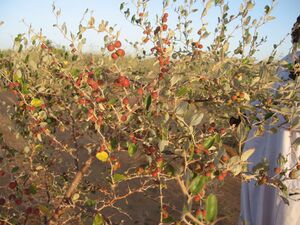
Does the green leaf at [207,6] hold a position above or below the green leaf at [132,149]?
above

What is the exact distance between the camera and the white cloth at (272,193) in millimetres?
3484

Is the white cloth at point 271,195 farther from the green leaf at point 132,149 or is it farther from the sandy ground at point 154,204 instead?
the green leaf at point 132,149

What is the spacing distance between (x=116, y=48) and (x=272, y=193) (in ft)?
8.42

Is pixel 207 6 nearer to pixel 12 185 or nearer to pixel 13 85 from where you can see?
pixel 13 85

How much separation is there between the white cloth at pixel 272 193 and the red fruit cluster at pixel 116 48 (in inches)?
69.4

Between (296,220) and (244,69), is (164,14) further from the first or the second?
(296,220)

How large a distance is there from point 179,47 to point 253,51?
677mm

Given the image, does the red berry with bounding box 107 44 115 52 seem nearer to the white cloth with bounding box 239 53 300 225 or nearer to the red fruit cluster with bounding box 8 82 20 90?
the red fruit cluster with bounding box 8 82 20 90

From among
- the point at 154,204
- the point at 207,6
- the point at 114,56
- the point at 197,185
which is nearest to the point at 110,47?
the point at 114,56

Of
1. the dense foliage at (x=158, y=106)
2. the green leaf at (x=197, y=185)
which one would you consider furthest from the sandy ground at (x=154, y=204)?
the green leaf at (x=197, y=185)

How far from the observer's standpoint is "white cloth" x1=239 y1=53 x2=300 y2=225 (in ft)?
11.4

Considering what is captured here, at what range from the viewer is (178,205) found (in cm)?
503

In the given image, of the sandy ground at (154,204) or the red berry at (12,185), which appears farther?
the sandy ground at (154,204)

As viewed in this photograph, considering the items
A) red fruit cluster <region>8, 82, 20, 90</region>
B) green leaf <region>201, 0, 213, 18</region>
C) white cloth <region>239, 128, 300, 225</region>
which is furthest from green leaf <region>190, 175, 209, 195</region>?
white cloth <region>239, 128, 300, 225</region>
